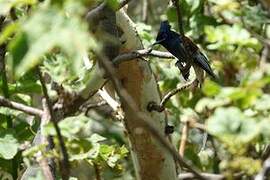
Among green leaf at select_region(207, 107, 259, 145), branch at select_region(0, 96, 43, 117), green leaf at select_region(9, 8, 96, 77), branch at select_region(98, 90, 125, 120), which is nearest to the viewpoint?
green leaf at select_region(9, 8, 96, 77)

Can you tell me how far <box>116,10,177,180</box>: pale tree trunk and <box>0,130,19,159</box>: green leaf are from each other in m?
0.25

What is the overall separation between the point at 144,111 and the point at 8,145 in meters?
0.32

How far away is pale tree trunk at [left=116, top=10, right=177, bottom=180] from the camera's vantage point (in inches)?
61.1

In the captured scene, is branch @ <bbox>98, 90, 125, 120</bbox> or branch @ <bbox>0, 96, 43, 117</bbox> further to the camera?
branch @ <bbox>98, 90, 125, 120</bbox>

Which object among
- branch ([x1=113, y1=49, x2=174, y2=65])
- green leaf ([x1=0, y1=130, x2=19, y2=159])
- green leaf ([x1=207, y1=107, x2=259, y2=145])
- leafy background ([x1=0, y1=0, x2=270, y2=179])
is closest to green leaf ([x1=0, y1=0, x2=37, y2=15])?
leafy background ([x1=0, y1=0, x2=270, y2=179])

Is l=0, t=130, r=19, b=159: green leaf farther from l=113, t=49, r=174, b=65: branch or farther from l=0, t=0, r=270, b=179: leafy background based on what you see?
l=113, t=49, r=174, b=65: branch

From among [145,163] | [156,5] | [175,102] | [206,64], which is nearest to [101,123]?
[175,102]

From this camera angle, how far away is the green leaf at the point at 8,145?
1.43 m

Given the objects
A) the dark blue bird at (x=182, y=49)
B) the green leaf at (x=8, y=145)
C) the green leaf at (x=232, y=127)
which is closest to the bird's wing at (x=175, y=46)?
the dark blue bird at (x=182, y=49)

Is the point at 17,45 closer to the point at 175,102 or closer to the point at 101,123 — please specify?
the point at 175,102

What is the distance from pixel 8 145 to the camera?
147cm

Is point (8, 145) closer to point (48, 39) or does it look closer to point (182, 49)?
point (182, 49)

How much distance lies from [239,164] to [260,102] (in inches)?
4.1

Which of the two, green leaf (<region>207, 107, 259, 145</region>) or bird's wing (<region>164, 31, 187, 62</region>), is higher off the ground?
green leaf (<region>207, 107, 259, 145</region>)
